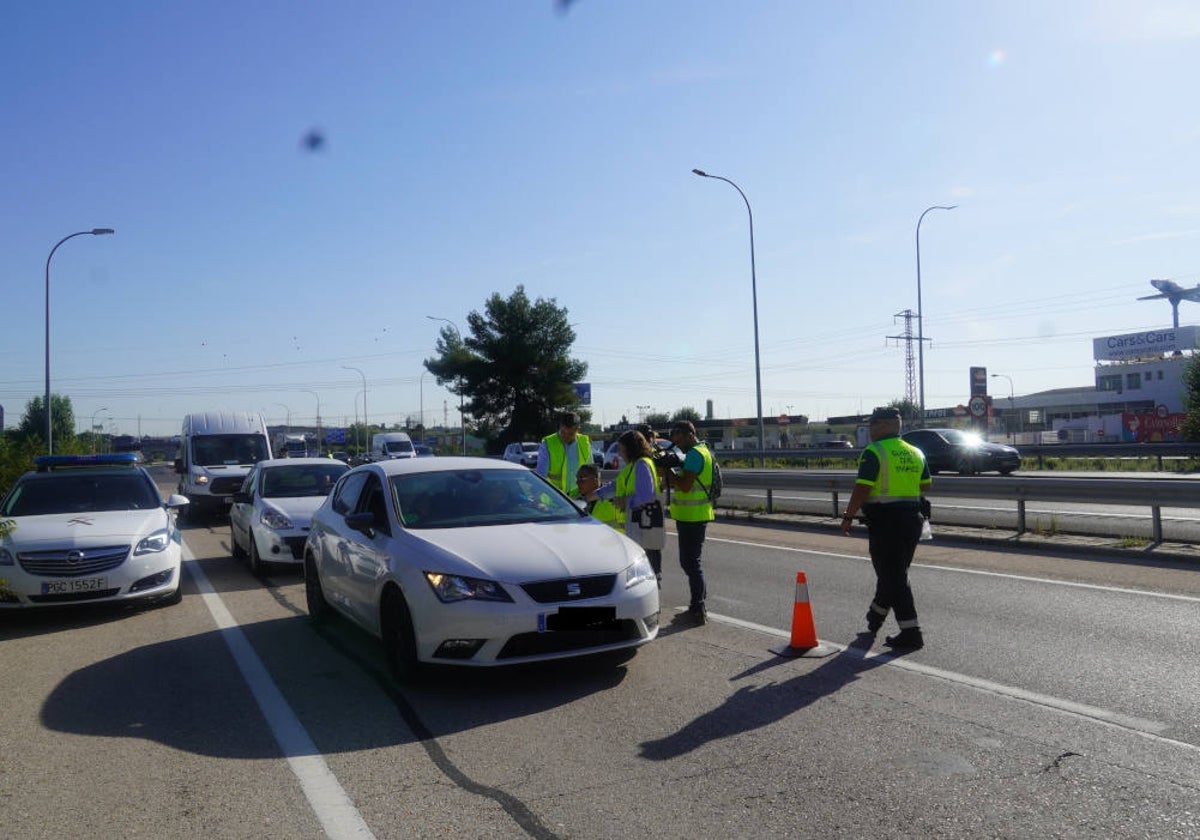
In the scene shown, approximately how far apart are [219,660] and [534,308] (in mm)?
63084

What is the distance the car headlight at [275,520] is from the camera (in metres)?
12.0

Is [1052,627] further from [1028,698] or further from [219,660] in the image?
[219,660]

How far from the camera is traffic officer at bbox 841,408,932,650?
7.38 meters

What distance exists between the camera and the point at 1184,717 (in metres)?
5.56

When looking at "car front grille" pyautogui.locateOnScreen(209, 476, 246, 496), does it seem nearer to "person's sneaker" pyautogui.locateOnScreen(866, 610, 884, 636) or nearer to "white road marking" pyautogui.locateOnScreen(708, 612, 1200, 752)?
"person's sneaker" pyautogui.locateOnScreen(866, 610, 884, 636)

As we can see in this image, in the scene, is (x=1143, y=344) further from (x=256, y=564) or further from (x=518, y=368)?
(x=256, y=564)

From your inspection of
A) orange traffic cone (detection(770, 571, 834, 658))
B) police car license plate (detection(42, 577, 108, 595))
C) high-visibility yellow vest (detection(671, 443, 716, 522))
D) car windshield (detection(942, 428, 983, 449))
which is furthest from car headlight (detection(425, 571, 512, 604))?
car windshield (detection(942, 428, 983, 449))

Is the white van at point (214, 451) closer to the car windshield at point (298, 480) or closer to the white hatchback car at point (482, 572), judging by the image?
the car windshield at point (298, 480)

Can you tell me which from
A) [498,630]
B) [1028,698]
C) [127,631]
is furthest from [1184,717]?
[127,631]

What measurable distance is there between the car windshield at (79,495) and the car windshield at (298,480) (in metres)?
2.27

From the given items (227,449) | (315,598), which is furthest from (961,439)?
(315,598)

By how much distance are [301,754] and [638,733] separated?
177 cm

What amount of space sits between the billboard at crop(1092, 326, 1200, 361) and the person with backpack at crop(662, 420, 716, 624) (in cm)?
8399

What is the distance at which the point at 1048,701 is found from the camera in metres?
5.93
